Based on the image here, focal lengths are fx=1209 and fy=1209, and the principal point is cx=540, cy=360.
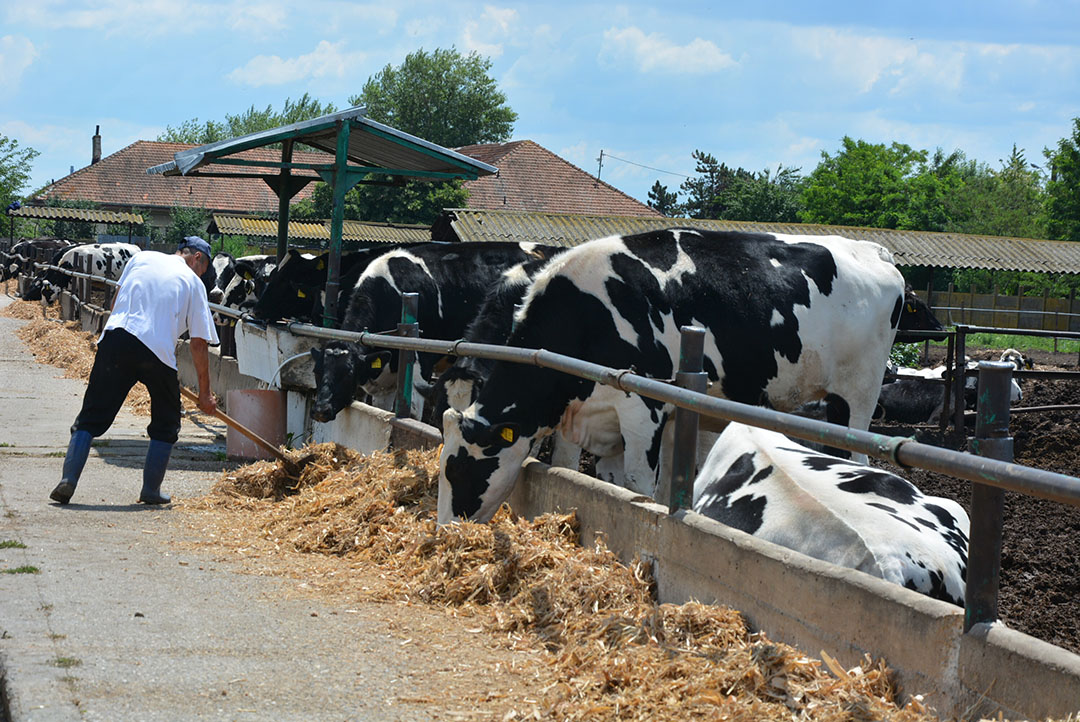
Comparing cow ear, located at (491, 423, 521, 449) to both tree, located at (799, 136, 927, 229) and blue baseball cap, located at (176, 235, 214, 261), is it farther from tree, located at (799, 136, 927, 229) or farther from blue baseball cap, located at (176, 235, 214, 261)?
tree, located at (799, 136, 927, 229)

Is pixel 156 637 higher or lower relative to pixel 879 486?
lower

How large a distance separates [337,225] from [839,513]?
7982 millimetres

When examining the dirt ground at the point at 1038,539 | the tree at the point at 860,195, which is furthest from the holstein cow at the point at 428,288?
the tree at the point at 860,195

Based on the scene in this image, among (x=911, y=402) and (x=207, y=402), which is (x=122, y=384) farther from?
(x=911, y=402)

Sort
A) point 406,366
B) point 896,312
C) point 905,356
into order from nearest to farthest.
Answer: point 406,366 < point 896,312 < point 905,356

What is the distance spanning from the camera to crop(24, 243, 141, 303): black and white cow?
29062mm

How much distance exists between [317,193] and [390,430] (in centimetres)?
4727

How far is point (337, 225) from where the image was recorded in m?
11.8

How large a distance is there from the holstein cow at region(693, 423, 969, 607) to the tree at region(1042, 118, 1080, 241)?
50.5 meters

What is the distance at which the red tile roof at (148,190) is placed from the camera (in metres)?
69.8

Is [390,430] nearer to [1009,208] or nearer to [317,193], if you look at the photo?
[317,193]

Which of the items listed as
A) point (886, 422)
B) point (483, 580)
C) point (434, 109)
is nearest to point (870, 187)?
point (434, 109)

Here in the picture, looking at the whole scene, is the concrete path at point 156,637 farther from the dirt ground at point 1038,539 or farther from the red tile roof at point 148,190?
the red tile roof at point 148,190

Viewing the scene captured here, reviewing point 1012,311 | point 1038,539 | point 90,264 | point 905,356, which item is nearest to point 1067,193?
point 1012,311
